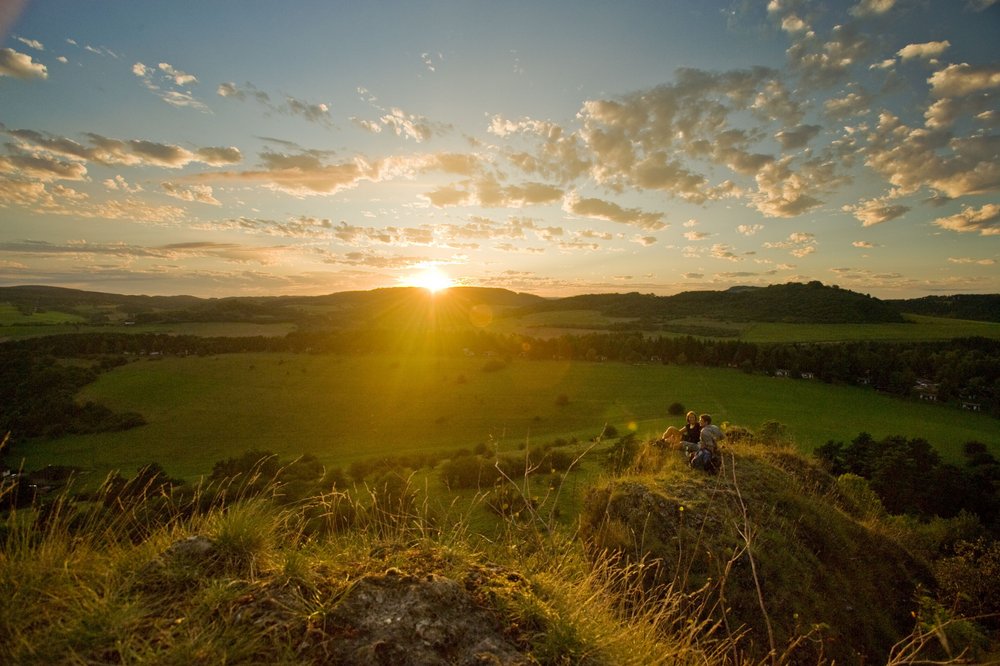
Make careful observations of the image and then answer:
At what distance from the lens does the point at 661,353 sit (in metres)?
109

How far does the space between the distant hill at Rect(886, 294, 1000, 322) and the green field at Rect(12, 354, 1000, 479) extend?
12405cm

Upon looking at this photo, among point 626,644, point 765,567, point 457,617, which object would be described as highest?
point 457,617

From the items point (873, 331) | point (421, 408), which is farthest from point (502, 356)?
point (873, 331)

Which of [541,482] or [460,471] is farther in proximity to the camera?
[460,471]

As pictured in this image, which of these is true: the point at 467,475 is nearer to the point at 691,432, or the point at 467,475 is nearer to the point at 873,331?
the point at 691,432

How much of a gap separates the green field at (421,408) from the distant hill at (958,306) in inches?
4884

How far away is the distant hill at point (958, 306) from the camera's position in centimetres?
15300

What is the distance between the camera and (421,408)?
77812mm

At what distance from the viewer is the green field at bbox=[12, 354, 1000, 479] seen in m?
59.4

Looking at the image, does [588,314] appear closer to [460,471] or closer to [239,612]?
[460,471]

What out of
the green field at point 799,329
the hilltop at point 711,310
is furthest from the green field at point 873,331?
the hilltop at point 711,310

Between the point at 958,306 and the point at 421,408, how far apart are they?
203717 mm

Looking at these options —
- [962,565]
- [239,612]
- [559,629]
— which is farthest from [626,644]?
[962,565]

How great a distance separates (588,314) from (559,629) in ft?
641
